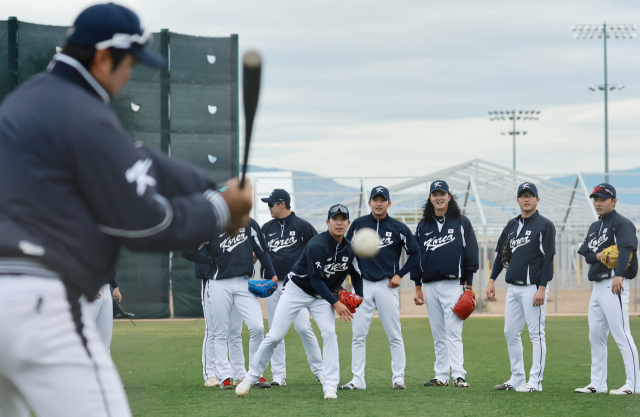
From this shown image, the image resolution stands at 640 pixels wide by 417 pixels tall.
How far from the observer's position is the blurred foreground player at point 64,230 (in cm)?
210

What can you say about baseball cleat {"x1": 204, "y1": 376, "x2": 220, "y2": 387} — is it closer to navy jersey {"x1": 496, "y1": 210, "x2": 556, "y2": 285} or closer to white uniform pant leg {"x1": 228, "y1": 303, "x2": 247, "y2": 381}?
white uniform pant leg {"x1": 228, "y1": 303, "x2": 247, "y2": 381}

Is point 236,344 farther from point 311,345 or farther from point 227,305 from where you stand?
point 311,345

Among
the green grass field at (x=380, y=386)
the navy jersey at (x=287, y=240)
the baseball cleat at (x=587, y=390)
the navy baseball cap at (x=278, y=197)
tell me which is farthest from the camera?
the navy jersey at (x=287, y=240)

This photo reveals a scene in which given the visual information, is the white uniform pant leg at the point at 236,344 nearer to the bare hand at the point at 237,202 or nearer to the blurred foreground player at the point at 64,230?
the bare hand at the point at 237,202

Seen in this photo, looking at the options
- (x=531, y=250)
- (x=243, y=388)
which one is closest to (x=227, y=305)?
(x=243, y=388)

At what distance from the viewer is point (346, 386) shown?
27.3ft

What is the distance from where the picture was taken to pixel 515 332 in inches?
326

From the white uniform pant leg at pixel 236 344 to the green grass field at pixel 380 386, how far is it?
479 millimetres

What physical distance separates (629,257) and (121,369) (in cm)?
674

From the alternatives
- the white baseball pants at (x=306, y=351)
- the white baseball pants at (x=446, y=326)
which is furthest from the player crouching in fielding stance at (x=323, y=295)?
the white baseball pants at (x=446, y=326)

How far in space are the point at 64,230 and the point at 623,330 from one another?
23.0ft

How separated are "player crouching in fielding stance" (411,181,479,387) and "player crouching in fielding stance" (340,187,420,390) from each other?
297mm

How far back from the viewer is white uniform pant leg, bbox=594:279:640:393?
7715 mm

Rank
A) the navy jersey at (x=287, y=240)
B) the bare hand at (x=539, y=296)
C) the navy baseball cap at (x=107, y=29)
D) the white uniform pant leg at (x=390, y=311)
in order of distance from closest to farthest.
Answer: the navy baseball cap at (x=107, y=29) < the bare hand at (x=539, y=296) < the white uniform pant leg at (x=390, y=311) < the navy jersey at (x=287, y=240)
